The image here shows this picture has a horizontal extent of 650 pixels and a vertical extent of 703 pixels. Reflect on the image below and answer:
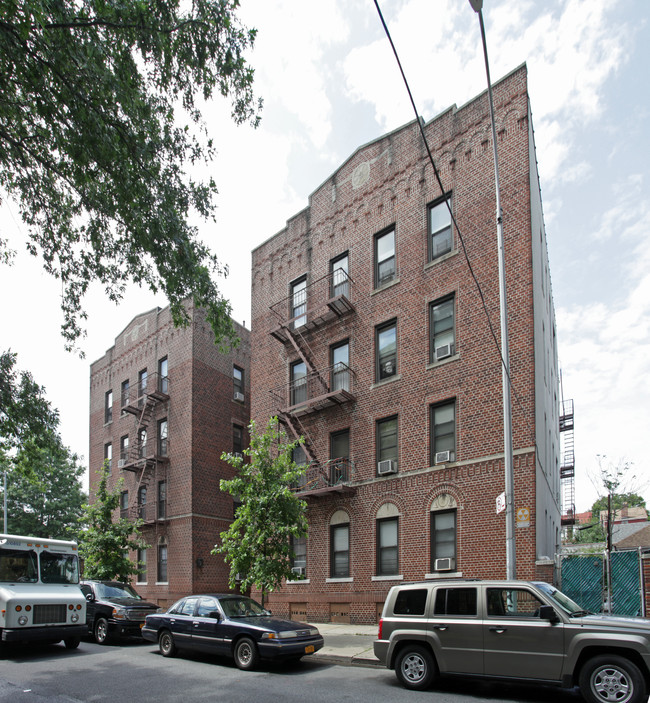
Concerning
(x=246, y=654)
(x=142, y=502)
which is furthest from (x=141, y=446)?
(x=246, y=654)

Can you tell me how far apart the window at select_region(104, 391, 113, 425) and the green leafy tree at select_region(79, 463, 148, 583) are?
8.96m

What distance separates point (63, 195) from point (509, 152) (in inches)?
485

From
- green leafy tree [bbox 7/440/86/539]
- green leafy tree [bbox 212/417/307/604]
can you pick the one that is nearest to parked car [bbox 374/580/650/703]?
green leafy tree [bbox 212/417/307/604]

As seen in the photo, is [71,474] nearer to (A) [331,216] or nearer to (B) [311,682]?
(A) [331,216]

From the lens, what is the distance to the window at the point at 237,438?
30.2 m

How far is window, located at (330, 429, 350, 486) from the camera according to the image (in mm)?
20484

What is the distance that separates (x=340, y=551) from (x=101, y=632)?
768 cm

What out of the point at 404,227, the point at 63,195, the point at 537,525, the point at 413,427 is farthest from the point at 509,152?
the point at 63,195

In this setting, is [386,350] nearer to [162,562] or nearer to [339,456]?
[339,456]

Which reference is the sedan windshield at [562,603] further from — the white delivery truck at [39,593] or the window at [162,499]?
the window at [162,499]

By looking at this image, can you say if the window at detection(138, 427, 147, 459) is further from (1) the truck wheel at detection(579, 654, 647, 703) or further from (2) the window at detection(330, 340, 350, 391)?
(1) the truck wheel at detection(579, 654, 647, 703)

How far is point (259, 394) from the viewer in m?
24.5

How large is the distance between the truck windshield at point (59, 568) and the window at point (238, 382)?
15.9 meters

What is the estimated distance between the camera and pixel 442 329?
735 inches
